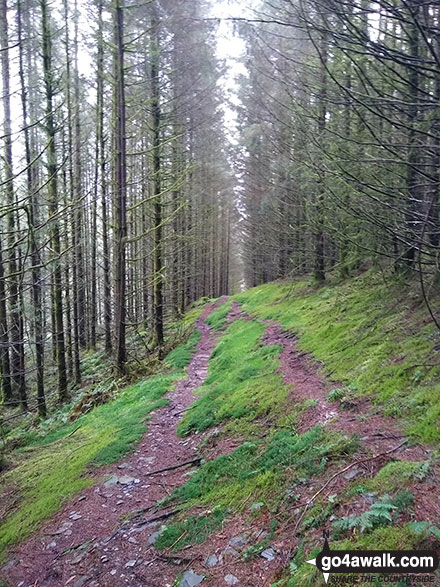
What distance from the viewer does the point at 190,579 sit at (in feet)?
9.77

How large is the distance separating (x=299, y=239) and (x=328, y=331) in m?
7.39

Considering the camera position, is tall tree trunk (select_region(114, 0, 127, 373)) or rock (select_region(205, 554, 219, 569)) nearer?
rock (select_region(205, 554, 219, 569))

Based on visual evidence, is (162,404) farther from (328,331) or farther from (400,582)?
(400,582)

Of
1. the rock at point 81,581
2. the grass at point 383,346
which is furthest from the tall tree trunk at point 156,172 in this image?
the rock at point 81,581

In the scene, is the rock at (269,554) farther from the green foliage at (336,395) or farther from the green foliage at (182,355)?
the green foliage at (182,355)

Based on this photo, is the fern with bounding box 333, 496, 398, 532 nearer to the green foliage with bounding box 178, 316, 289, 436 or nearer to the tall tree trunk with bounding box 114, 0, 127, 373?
the green foliage with bounding box 178, 316, 289, 436

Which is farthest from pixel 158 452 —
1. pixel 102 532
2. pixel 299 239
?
pixel 299 239

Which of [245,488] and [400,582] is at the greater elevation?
[400,582]

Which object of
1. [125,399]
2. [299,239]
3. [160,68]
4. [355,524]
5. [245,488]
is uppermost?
[160,68]

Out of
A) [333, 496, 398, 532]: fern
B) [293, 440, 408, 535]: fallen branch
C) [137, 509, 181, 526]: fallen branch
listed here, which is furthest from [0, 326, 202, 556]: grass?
[333, 496, 398, 532]: fern

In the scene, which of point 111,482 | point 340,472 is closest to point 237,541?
point 340,472

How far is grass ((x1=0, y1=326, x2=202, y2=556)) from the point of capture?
4.83m

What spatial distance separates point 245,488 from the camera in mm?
3852

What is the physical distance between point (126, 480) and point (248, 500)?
6.80 feet
